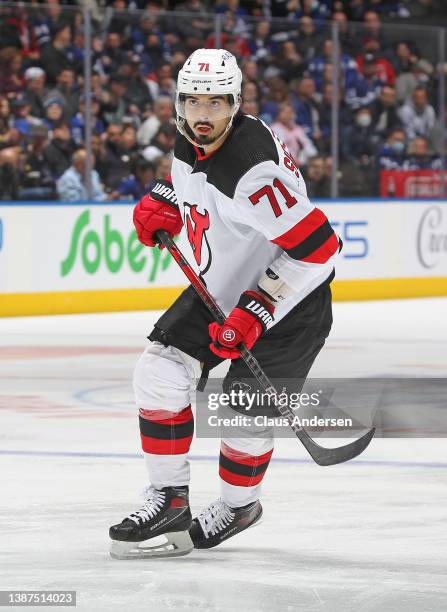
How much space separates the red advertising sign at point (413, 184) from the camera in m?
13.6

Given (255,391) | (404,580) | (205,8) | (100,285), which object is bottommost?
(100,285)

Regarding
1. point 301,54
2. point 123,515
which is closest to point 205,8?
point 301,54

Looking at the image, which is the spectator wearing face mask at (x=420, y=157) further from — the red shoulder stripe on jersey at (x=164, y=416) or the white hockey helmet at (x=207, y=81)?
the red shoulder stripe on jersey at (x=164, y=416)

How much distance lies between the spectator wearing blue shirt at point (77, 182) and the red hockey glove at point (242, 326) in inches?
310

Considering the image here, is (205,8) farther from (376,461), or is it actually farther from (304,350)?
(304,350)

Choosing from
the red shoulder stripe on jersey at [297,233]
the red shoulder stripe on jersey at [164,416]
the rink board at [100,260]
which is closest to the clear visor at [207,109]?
the red shoulder stripe on jersey at [297,233]

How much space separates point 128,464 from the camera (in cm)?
530

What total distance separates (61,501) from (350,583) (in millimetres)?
1318

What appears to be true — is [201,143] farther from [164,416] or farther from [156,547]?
[156,547]

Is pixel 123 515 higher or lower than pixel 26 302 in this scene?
higher

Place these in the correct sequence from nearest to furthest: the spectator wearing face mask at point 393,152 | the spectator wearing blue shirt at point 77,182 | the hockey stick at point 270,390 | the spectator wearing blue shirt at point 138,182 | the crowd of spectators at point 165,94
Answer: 1. the hockey stick at point 270,390
2. the crowd of spectators at point 165,94
3. the spectator wearing blue shirt at point 77,182
4. the spectator wearing blue shirt at point 138,182
5. the spectator wearing face mask at point 393,152

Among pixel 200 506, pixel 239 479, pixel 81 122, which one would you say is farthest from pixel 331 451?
pixel 81 122

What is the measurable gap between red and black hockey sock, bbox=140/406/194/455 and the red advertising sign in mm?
9794

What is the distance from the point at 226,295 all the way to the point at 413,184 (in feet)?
32.6
